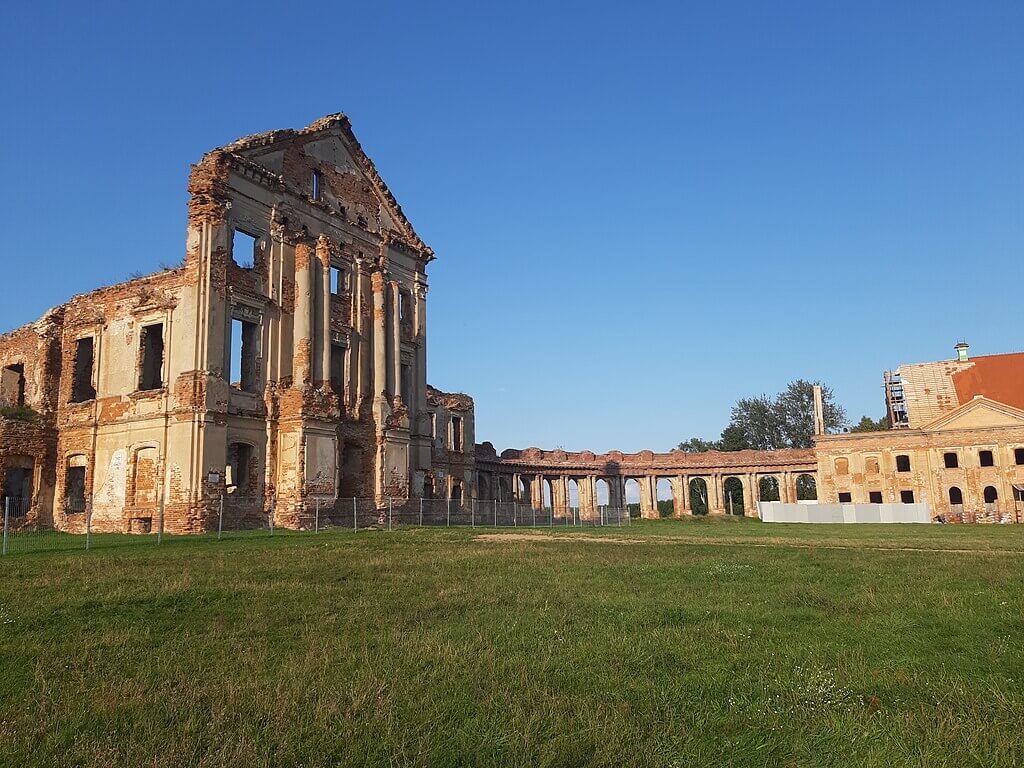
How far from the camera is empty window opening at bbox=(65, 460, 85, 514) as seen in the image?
29.7 meters

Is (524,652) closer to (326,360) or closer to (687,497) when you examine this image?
(326,360)

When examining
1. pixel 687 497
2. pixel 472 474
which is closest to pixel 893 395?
pixel 687 497

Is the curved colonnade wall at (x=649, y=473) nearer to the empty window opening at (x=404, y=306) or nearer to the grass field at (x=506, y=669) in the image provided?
the empty window opening at (x=404, y=306)

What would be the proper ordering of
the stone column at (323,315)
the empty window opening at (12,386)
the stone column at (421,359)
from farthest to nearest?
the stone column at (421,359) → the empty window opening at (12,386) → the stone column at (323,315)

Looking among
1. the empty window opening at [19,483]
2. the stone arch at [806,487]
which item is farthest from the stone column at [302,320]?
the stone arch at [806,487]

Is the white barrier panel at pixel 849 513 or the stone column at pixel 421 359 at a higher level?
the stone column at pixel 421 359

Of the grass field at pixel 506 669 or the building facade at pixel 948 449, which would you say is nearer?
the grass field at pixel 506 669

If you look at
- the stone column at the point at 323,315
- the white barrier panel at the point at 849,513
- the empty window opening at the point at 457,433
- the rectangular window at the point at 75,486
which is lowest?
the white barrier panel at the point at 849,513

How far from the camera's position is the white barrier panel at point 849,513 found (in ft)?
162

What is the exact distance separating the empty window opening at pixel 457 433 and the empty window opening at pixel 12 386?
2682 cm

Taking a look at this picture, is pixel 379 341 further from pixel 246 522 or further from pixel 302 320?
pixel 246 522

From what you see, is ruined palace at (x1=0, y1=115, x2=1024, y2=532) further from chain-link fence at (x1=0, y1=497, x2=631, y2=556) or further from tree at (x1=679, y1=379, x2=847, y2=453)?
tree at (x1=679, y1=379, x2=847, y2=453)

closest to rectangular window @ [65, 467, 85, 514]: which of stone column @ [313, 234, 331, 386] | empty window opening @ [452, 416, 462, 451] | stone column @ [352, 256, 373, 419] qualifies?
stone column @ [313, 234, 331, 386]

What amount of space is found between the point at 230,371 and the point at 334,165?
11.6m
